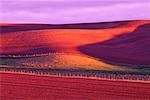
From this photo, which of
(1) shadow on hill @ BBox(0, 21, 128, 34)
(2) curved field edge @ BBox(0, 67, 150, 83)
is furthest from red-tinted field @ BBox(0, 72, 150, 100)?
(1) shadow on hill @ BBox(0, 21, 128, 34)

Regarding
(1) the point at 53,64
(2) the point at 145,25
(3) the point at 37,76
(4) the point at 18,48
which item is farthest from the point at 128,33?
(3) the point at 37,76

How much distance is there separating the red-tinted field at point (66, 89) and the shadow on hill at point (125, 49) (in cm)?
544

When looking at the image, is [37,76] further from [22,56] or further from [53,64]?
[22,56]

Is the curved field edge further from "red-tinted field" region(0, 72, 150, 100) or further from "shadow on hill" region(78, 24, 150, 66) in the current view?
"shadow on hill" region(78, 24, 150, 66)

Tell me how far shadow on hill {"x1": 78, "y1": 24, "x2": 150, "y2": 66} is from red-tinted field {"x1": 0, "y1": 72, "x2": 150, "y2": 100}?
544cm

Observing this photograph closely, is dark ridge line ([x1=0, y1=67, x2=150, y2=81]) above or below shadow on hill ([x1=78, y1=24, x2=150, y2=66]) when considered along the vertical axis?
below

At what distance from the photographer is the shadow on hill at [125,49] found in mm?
21125

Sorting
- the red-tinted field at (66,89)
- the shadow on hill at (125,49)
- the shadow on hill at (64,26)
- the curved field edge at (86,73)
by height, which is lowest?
the red-tinted field at (66,89)

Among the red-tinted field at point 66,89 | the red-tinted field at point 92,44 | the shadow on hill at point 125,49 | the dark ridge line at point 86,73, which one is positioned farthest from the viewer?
the red-tinted field at point 92,44

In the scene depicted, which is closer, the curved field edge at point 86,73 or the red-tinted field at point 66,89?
the red-tinted field at point 66,89

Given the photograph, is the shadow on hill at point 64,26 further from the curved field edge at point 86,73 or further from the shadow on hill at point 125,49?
the curved field edge at point 86,73

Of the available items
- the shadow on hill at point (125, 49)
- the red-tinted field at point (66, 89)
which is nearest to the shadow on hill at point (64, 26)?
the shadow on hill at point (125, 49)

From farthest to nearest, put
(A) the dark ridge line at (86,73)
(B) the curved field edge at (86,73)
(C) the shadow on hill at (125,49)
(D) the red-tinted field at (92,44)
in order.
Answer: (D) the red-tinted field at (92,44) < (C) the shadow on hill at (125,49) < (A) the dark ridge line at (86,73) < (B) the curved field edge at (86,73)

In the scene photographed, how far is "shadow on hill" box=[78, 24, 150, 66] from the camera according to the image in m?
21.1
